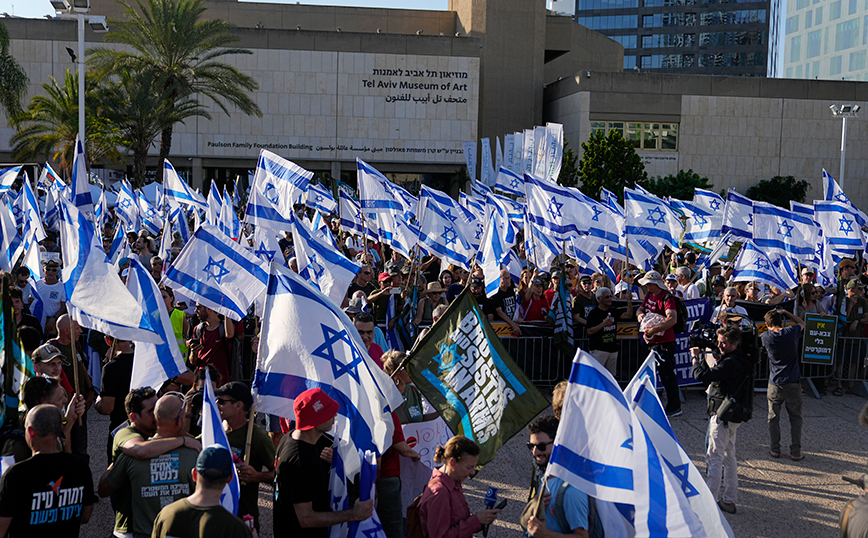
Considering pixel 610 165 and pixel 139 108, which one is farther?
pixel 610 165

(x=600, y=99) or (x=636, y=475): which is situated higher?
(x=600, y=99)

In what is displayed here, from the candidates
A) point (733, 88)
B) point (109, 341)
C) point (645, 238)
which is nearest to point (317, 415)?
point (109, 341)

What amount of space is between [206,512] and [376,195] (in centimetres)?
1055

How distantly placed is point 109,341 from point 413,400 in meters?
4.20

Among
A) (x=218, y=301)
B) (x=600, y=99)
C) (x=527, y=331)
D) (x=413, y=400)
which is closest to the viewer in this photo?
(x=413, y=400)

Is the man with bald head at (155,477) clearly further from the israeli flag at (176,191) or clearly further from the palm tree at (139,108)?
the palm tree at (139,108)

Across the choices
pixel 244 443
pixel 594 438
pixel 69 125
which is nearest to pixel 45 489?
pixel 244 443

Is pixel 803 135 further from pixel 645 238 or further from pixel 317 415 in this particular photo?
pixel 317 415

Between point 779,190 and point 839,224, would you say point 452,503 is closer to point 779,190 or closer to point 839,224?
point 839,224

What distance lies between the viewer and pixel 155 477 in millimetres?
4160

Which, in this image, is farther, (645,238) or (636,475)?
(645,238)

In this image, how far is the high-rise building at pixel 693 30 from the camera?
93.9m

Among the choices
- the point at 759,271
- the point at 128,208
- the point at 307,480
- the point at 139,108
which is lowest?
the point at 307,480

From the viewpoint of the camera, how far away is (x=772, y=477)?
293 inches
